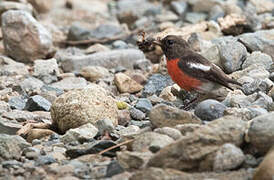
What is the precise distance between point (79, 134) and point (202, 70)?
198 cm

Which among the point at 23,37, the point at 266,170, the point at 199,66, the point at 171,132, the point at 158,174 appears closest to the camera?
the point at 266,170

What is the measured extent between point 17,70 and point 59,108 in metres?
3.52

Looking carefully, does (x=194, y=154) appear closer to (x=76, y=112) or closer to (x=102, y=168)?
(x=102, y=168)

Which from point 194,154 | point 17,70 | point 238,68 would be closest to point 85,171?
point 194,154

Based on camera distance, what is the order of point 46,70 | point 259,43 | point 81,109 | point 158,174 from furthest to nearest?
1. point 46,70
2. point 259,43
3. point 81,109
4. point 158,174

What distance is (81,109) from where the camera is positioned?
6.39 metres

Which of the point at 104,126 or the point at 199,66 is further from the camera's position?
the point at 199,66

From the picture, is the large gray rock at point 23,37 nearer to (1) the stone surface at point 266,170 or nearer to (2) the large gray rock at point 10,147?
(2) the large gray rock at point 10,147

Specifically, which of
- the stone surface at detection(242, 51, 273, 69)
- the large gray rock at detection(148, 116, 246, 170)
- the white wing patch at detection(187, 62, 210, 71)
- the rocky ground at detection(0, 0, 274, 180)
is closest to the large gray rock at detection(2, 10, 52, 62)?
the rocky ground at detection(0, 0, 274, 180)

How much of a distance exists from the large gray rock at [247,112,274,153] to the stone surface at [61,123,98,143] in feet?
5.92

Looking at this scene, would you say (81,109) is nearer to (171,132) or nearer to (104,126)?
(104,126)

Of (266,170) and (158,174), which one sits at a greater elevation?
(266,170)

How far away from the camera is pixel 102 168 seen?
197 inches

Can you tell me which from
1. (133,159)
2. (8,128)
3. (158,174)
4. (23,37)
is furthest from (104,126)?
(23,37)
